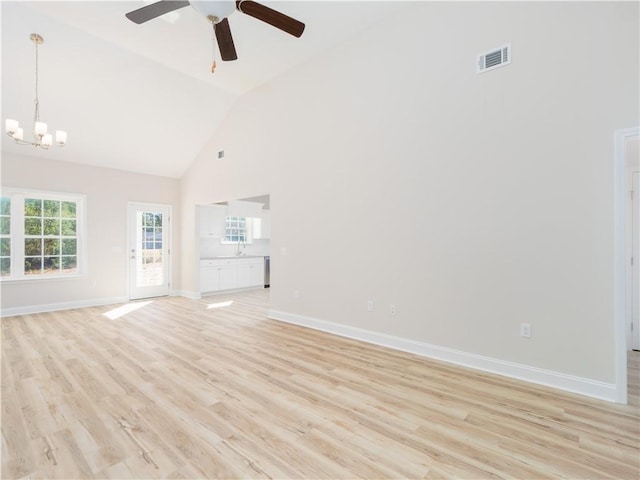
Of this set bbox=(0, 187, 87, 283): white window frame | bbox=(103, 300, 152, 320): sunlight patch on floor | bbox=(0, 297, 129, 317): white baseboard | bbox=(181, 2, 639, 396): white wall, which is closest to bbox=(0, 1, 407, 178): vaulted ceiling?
bbox=(181, 2, 639, 396): white wall

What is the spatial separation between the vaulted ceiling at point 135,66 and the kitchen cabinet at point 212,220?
63.6 inches

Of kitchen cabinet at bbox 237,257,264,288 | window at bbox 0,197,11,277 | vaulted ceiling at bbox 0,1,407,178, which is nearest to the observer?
vaulted ceiling at bbox 0,1,407,178

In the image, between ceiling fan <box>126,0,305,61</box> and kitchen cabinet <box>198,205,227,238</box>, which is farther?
kitchen cabinet <box>198,205,227,238</box>

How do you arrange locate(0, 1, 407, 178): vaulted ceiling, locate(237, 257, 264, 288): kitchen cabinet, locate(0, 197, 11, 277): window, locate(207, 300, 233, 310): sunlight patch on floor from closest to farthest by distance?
locate(0, 1, 407, 178): vaulted ceiling < locate(0, 197, 11, 277): window < locate(207, 300, 233, 310): sunlight patch on floor < locate(237, 257, 264, 288): kitchen cabinet

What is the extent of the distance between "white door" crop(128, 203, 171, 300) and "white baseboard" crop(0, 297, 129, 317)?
1.33ft

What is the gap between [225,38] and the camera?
2865 millimetres

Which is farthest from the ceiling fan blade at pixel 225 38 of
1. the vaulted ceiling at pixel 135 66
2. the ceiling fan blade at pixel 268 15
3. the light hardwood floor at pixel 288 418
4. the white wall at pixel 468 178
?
the light hardwood floor at pixel 288 418

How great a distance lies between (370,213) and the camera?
392cm

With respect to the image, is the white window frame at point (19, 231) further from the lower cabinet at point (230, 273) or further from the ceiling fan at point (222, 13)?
the ceiling fan at point (222, 13)

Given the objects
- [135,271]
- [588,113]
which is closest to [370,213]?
[588,113]

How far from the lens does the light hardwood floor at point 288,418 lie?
1.77 m

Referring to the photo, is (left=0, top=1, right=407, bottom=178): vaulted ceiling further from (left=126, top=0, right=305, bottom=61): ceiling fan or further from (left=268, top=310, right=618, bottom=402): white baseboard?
(left=268, top=310, right=618, bottom=402): white baseboard

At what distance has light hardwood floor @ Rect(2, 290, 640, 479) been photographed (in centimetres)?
177

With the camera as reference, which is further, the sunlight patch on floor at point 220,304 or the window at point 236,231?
the window at point 236,231
